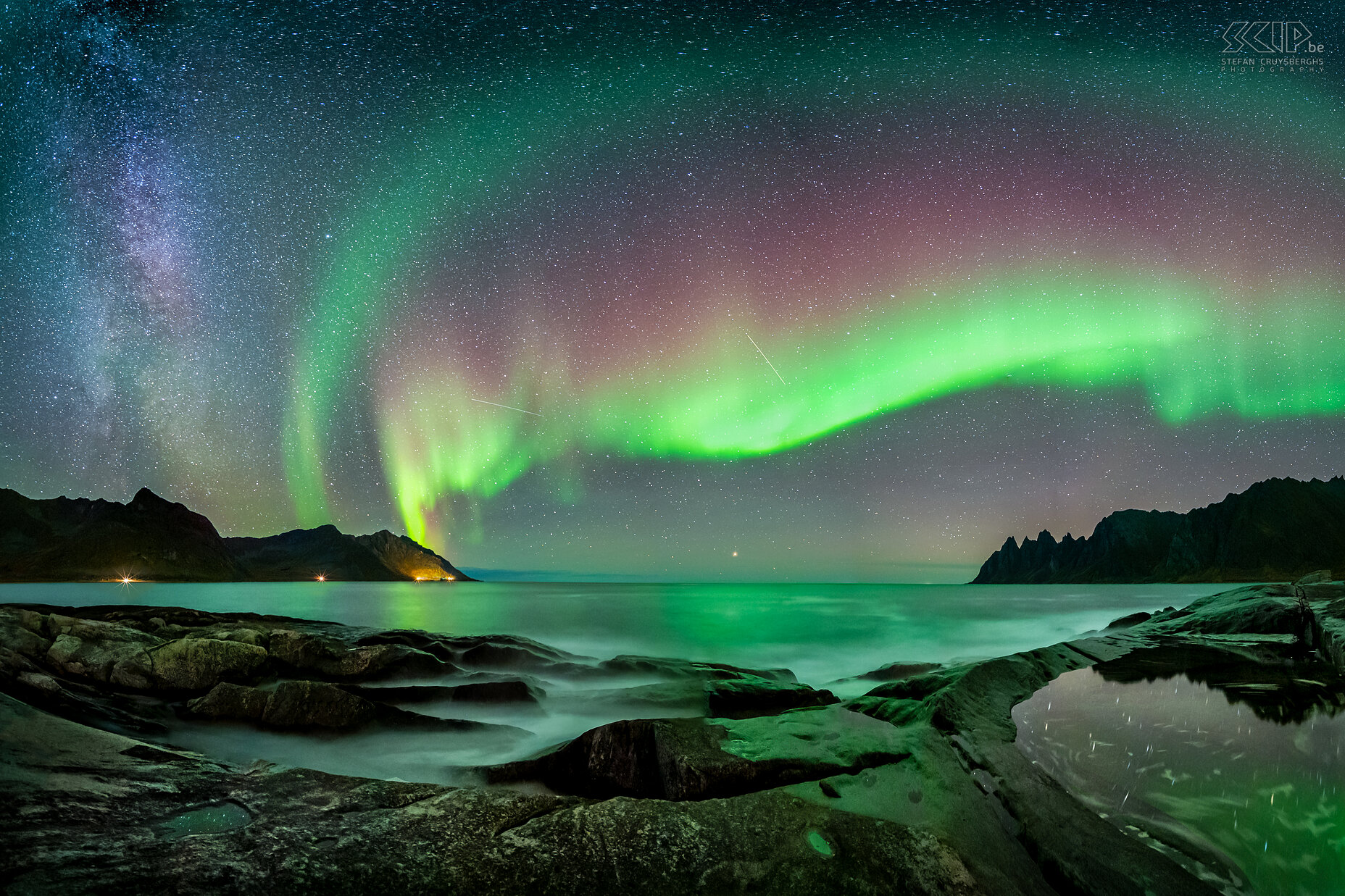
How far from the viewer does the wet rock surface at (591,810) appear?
3.73 metres

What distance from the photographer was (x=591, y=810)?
4348 mm

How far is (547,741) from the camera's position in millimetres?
9422

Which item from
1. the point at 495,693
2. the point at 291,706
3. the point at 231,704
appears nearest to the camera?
the point at 291,706

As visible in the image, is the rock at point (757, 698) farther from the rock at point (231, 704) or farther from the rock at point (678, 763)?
the rock at point (231, 704)

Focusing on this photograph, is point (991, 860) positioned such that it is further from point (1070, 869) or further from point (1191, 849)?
point (1191, 849)

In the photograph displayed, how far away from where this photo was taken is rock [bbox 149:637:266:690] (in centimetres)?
977

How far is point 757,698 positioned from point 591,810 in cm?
640

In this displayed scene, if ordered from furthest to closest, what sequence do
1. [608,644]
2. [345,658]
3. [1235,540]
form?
[1235,540]
[608,644]
[345,658]

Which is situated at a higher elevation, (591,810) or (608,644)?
(591,810)

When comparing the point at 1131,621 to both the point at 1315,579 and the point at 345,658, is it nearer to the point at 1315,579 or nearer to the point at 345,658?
the point at 1315,579

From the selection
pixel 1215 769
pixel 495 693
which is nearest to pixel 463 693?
pixel 495 693

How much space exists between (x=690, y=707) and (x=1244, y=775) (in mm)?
7039

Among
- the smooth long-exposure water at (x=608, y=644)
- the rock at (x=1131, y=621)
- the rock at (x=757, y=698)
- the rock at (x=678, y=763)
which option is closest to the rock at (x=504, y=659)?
the smooth long-exposure water at (x=608, y=644)

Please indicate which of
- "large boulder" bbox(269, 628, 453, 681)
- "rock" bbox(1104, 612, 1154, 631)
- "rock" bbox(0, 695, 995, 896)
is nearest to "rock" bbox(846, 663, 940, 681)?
"large boulder" bbox(269, 628, 453, 681)
